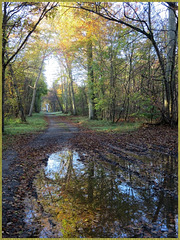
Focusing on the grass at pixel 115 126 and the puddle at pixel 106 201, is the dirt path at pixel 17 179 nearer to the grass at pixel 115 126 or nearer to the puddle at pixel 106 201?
the puddle at pixel 106 201

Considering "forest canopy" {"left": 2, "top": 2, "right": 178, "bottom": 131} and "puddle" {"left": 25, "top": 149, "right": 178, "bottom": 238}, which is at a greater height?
"forest canopy" {"left": 2, "top": 2, "right": 178, "bottom": 131}

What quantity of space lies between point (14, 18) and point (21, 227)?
10957 millimetres

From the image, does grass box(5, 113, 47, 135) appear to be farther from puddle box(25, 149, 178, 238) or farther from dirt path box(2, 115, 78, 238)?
puddle box(25, 149, 178, 238)

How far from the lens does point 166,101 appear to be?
13.3 m

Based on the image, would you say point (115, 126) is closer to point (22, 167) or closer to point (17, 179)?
point (22, 167)

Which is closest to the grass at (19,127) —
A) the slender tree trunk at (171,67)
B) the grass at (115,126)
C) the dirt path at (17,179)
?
the grass at (115,126)

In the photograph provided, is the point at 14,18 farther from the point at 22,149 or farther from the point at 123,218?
the point at 123,218

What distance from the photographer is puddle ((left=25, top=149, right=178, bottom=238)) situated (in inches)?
121

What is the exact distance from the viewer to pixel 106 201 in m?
3.96

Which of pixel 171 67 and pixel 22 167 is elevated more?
pixel 171 67

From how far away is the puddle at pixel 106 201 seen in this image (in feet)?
10.1

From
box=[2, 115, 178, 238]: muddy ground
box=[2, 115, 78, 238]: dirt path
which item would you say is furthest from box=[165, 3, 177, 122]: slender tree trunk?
box=[2, 115, 78, 238]: dirt path

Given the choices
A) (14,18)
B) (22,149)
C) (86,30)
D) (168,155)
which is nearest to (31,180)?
(22,149)

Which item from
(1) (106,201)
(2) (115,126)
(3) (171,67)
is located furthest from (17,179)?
(2) (115,126)
